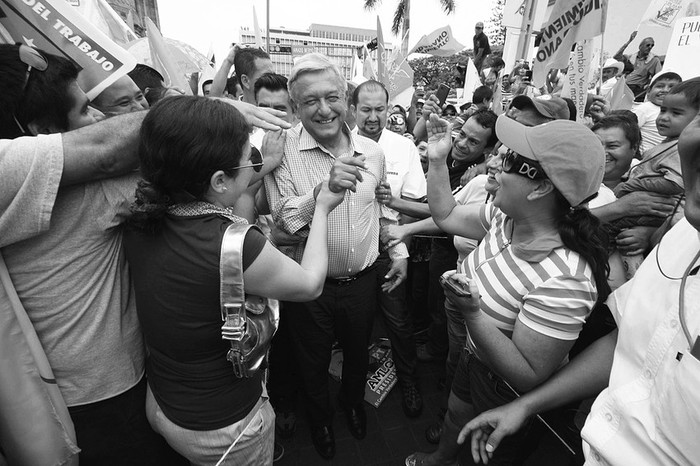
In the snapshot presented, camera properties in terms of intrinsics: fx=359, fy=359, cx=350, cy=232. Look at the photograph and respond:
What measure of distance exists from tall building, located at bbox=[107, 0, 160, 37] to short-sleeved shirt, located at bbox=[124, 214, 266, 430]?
522cm

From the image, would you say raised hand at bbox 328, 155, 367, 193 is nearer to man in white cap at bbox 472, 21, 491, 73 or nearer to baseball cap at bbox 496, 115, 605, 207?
baseball cap at bbox 496, 115, 605, 207

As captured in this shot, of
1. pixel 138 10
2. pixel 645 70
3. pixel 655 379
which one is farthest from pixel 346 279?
pixel 138 10

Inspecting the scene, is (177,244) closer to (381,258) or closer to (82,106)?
(82,106)

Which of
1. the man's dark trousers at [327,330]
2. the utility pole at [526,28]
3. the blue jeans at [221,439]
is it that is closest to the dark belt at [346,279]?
the man's dark trousers at [327,330]

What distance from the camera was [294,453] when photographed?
2.64 m

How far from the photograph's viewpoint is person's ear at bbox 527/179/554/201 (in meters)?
1.57

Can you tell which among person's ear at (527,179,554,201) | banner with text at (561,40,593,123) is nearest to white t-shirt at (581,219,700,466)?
person's ear at (527,179,554,201)

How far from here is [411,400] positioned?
3000 mm

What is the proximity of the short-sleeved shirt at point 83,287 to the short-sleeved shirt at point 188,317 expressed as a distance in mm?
100

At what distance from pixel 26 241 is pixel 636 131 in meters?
3.57

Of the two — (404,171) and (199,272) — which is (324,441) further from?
(404,171)

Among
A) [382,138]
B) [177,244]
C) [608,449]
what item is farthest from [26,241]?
[382,138]

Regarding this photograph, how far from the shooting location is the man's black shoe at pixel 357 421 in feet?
9.02

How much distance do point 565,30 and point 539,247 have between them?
317 centimetres
